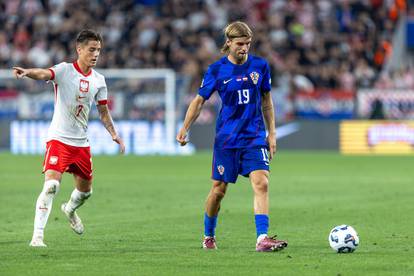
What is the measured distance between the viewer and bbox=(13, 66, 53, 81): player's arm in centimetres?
1041

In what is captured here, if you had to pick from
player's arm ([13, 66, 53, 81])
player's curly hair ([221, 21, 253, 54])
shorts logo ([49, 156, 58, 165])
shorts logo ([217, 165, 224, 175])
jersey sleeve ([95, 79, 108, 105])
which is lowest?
shorts logo ([217, 165, 224, 175])

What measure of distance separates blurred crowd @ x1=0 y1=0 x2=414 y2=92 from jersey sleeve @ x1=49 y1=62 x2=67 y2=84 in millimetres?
21488

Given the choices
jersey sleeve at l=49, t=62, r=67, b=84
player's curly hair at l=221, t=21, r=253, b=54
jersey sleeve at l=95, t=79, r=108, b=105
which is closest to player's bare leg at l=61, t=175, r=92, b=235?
jersey sleeve at l=95, t=79, r=108, b=105

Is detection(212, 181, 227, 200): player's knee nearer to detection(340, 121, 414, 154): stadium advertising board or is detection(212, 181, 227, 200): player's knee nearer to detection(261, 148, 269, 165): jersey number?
detection(261, 148, 269, 165): jersey number

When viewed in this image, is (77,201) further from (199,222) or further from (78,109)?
(199,222)

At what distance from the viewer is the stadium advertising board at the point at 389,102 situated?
103 feet

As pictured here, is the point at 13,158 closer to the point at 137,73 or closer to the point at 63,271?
the point at 137,73

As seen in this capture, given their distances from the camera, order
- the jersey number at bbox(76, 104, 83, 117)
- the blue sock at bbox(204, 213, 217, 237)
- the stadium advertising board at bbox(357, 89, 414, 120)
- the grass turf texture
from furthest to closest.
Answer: the stadium advertising board at bbox(357, 89, 414, 120), the jersey number at bbox(76, 104, 83, 117), the blue sock at bbox(204, 213, 217, 237), the grass turf texture

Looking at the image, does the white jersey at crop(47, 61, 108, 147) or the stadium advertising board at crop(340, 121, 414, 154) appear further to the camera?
the stadium advertising board at crop(340, 121, 414, 154)

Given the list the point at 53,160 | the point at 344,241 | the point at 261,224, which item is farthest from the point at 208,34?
the point at 344,241

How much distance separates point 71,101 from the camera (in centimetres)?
1130

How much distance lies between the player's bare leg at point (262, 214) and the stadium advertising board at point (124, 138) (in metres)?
20.3

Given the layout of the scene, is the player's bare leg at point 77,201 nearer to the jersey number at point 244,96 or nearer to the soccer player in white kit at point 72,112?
the soccer player in white kit at point 72,112

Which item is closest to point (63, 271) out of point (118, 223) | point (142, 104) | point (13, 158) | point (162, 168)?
point (118, 223)
